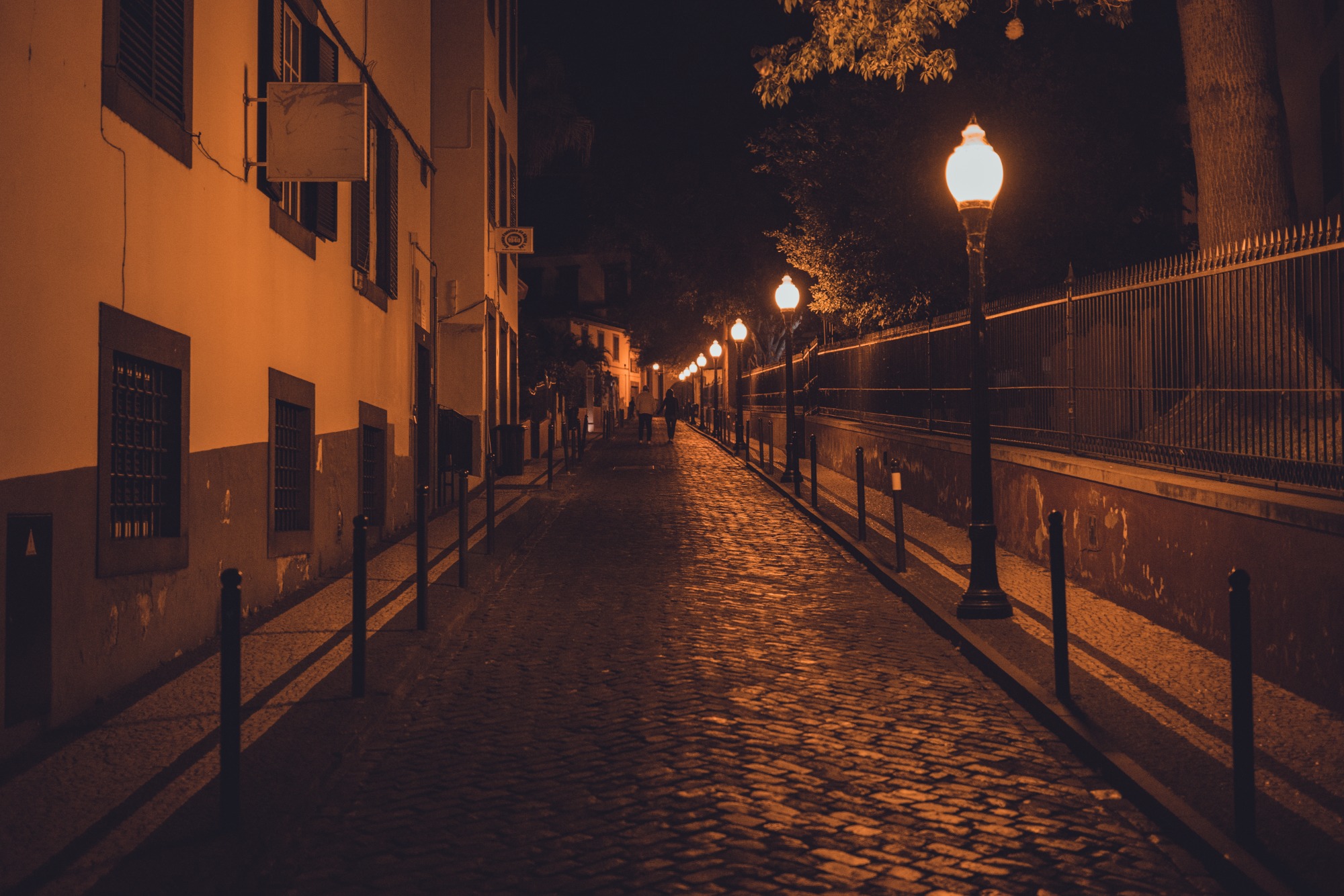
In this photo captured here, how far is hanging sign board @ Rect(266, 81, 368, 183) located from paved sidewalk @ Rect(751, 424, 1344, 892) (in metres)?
5.81

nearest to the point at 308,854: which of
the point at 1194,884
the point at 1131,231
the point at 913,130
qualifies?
the point at 1194,884

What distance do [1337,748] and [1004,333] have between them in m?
8.91

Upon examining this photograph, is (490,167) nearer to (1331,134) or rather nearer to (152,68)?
(1331,134)

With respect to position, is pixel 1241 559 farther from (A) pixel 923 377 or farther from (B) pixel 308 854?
(A) pixel 923 377

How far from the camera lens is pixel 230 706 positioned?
466cm

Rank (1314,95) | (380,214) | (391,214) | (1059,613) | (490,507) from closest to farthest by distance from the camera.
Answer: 1. (1059,613)
2. (490,507)
3. (380,214)
4. (391,214)
5. (1314,95)

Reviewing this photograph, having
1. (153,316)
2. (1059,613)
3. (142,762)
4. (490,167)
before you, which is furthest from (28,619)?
(490,167)

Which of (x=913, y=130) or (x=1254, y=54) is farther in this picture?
(x=913, y=130)

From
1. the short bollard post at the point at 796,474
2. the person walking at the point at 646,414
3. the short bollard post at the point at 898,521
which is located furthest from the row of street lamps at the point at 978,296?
the person walking at the point at 646,414

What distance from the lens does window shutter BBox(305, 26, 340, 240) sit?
11.2 meters

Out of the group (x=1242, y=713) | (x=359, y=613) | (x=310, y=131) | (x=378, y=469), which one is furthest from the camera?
(x=378, y=469)

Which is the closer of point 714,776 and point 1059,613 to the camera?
point 714,776

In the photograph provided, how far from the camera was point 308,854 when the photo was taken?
4508mm

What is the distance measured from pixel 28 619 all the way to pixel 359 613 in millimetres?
1671
